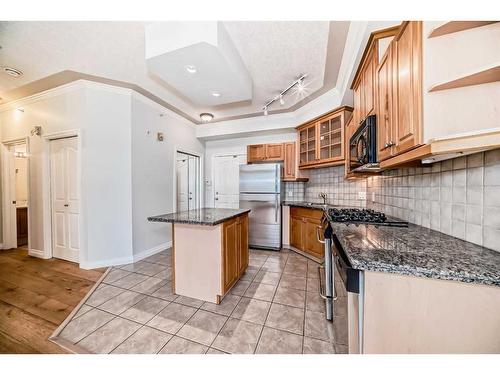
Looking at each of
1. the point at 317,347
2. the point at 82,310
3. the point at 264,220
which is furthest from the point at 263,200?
the point at 82,310

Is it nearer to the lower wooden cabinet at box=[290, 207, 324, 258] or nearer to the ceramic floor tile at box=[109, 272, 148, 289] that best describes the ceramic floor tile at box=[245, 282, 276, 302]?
the lower wooden cabinet at box=[290, 207, 324, 258]

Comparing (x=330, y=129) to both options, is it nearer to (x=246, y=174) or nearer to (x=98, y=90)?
(x=246, y=174)

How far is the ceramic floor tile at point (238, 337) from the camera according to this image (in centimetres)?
136

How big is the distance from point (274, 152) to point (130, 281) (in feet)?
10.5

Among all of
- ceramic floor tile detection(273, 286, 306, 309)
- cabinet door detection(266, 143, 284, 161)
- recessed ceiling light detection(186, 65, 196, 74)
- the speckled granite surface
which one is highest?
recessed ceiling light detection(186, 65, 196, 74)

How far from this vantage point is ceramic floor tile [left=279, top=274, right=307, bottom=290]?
2.23m

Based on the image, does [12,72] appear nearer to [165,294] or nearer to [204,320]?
[165,294]

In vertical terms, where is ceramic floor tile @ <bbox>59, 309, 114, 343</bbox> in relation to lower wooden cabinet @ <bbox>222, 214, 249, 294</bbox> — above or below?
below

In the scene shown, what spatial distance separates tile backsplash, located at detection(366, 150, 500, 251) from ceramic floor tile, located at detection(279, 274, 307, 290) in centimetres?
132

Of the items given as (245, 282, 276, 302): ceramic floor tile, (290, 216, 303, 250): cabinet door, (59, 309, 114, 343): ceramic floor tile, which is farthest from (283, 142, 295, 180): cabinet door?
(59, 309, 114, 343): ceramic floor tile

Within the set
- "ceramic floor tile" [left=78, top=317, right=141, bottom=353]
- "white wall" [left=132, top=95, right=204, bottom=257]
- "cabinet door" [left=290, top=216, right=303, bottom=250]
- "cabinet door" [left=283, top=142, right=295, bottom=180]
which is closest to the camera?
"ceramic floor tile" [left=78, top=317, right=141, bottom=353]

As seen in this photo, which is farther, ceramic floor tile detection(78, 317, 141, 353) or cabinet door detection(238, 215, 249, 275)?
cabinet door detection(238, 215, 249, 275)

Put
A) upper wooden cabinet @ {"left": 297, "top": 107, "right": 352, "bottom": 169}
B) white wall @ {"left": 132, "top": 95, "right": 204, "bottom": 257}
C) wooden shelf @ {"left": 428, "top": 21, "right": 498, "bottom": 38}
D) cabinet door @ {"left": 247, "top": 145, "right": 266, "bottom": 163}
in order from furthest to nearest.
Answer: cabinet door @ {"left": 247, "top": 145, "right": 266, "bottom": 163}, white wall @ {"left": 132, "top": 95, "right": 204, "bottom": 257}, upper wooden cabinet @ {"left": 297, "top": 107, "right": 352, "bottom": 169}, wooden shelf @ {"left": 428, "top": 21, "right": 498, "bottom": 38}

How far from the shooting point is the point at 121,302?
1.92 m
